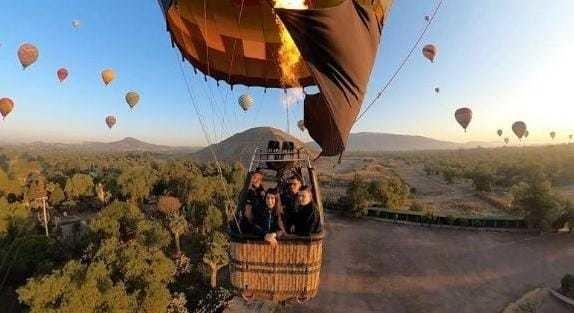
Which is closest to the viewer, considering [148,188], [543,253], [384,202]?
[543,253]

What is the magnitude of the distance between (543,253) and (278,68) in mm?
25574

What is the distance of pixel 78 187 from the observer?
45.7 m

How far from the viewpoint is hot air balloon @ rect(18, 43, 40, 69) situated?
35812 mm

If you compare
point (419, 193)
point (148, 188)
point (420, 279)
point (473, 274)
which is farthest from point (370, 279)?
point (419, 193)

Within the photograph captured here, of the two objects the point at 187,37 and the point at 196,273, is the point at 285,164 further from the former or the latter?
the point at 196,273

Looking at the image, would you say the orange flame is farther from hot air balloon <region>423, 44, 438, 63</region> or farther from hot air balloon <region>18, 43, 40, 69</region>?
hot air balloon <region>18, 43, 40, 69</region>

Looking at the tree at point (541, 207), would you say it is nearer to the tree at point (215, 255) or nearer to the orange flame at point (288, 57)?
the tree at point (215, 255)

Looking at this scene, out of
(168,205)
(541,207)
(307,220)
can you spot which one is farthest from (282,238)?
(168,205)

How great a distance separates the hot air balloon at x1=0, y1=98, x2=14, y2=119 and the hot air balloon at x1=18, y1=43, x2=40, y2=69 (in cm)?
894

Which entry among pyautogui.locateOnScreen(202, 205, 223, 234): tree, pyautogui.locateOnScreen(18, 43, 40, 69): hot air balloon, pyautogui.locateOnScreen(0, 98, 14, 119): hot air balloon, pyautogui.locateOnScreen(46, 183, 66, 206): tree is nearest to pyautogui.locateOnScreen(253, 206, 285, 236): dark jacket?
pyautogui.locateOnScreen(202, 205, 223, 234): tree

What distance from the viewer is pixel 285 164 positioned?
8.98 metres

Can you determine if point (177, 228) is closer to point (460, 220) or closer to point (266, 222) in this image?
point (266, 222)

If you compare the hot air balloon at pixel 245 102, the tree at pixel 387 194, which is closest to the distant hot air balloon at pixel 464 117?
the tree at pixel 387 194

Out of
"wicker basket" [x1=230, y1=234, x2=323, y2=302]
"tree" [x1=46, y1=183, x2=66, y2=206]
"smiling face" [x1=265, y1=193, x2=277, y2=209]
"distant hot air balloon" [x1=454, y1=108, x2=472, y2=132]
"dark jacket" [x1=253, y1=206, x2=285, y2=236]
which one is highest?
"distant hot air balloon" [x1=454, y1=108, x2=472, y2=132]
